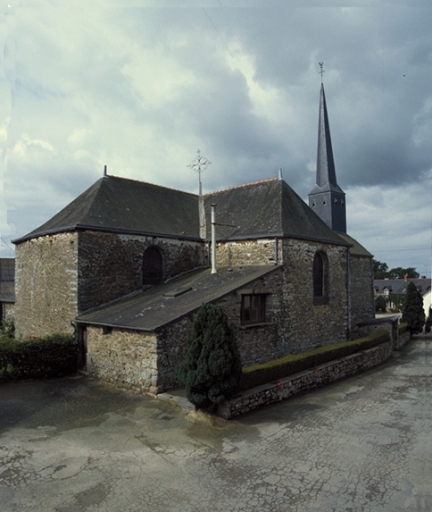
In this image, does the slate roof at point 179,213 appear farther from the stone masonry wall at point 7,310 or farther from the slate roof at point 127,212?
the stone masonry wall at point 7,310

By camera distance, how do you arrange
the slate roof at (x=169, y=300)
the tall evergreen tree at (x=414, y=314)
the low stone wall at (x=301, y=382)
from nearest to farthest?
the low stone wall at (x=301, y=382) → the slate roof at (x=169, y=300) → the tall evergreen tree at (x=414, y=314)

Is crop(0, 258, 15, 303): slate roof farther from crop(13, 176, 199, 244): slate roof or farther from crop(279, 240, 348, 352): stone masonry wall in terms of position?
crop(279, 240, 348, 352): stone masonry wall

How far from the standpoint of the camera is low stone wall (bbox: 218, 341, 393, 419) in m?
8.27

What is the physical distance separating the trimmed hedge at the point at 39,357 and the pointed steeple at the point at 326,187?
1873cm

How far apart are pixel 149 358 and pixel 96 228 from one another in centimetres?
539

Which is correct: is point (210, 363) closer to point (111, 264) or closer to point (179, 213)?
point (111, 264)

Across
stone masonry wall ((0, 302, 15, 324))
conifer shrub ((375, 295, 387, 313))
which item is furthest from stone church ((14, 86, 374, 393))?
conifer shrub ((375, 295, 387, 313))

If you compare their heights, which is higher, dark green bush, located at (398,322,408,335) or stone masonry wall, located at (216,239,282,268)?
stone masonry wall, located at (216,239,282,268)

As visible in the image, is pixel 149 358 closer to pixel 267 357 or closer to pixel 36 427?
pixel 36 427

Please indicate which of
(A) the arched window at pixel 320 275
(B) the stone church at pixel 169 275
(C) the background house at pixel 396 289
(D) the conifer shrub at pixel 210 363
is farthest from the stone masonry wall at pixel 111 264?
(C) the background house at pixel 396 289

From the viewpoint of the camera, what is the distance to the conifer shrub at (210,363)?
305 inches

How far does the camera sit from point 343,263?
1658 centimetres

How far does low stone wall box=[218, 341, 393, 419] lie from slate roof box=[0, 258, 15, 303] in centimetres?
1718

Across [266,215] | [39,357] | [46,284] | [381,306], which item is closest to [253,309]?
[266,215]
